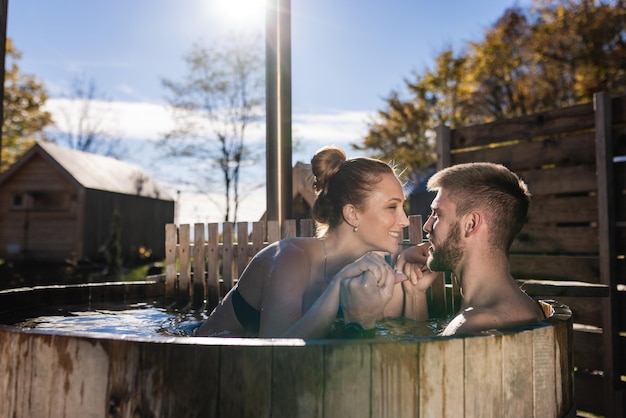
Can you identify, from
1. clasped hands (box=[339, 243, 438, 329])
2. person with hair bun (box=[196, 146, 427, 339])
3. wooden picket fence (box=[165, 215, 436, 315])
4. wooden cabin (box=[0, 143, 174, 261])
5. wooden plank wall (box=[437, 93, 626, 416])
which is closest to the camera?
clasped hands (box=[339, 243, 438, 329])

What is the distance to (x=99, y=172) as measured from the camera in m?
25.2

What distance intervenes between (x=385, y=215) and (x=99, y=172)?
24.8m

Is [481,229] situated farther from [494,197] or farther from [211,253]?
[211,253]

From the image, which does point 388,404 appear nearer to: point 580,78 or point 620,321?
point 620,321

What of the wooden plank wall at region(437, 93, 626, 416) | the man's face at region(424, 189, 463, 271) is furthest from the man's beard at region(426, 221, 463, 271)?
the wooden plank wall at region(437, 93, 626, 416)

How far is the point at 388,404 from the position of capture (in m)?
1.54

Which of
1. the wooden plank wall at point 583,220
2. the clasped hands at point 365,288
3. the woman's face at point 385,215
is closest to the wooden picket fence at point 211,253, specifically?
the wooden plank wall at point 583,220

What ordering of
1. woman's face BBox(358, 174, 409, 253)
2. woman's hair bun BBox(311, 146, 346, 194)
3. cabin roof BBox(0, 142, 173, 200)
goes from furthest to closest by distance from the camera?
cabin roof BBox(0, 142, 173, 200)
woman's hair bun BBox(311, 146, 346, 194)
woman's face BBox(358, 174, 409, 253)

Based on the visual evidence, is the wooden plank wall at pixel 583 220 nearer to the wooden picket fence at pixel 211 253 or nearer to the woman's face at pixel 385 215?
the wooden picket fence at pixel 211 253

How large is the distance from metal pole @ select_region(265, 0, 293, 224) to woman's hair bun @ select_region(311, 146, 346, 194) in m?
1.88

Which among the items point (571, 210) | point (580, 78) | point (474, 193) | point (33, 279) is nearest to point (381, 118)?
point (580, 78)

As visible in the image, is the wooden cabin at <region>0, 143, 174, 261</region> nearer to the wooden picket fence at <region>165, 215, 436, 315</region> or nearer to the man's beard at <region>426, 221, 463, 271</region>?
the wooden picket fence at <region>165, 215, 436, 315</region>

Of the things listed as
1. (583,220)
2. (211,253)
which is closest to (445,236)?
(583,220)

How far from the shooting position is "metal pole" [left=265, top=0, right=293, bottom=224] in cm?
478
